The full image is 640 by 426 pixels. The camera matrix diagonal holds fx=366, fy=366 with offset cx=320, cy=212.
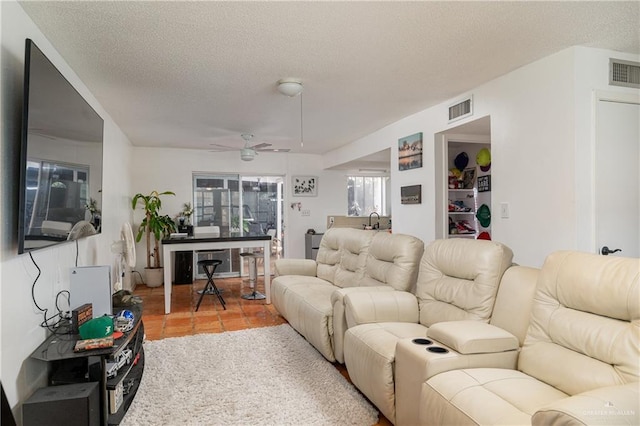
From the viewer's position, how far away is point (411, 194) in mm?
4535

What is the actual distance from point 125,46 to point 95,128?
759mm

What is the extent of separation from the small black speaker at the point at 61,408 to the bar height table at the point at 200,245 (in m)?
2.64

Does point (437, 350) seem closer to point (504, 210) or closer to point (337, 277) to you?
point (504, 210)

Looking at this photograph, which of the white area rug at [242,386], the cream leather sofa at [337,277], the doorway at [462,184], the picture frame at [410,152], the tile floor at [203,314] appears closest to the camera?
the white area rug at [242,386]

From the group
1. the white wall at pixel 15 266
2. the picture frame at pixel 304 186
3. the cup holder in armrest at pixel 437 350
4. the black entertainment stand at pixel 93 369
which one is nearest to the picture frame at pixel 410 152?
the cup holder in armrest at pixel 437 350

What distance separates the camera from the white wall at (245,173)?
21.7 feet

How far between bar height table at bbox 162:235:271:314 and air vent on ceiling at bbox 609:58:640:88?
154 inches

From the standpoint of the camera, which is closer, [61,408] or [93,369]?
[61,408]

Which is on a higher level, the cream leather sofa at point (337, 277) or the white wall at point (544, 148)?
the white wall at point (544, 148)

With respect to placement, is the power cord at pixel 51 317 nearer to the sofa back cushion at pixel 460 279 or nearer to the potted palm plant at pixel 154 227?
the sofa back cushion at pixel 460 279

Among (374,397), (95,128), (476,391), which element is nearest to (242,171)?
(95,128)

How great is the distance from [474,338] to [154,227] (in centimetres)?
556

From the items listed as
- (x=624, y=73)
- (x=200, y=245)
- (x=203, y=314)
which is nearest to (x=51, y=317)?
(x=203, y=314)

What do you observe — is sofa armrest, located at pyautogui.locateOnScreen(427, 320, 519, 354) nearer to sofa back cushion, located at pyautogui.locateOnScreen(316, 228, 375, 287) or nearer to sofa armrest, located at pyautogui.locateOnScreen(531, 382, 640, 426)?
sofa armrest, located at pyautogui.locateOnScreen(531, 382, 640, 426)
